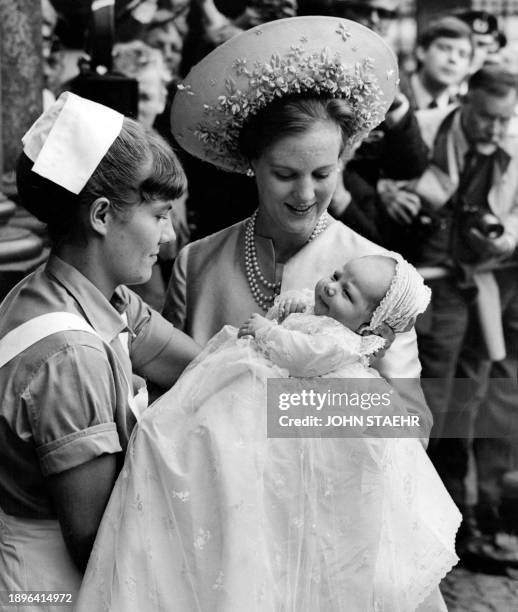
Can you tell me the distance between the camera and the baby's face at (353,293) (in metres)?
2.39

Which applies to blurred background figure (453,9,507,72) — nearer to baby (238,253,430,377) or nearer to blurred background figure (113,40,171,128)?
blurred background figure (113,40,171,128)

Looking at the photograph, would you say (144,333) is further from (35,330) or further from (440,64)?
(440,64)

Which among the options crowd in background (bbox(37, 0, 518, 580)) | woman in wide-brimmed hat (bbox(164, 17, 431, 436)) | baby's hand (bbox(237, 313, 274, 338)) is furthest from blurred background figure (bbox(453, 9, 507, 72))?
baby's hand (bbox(237, 313, 274, 338))

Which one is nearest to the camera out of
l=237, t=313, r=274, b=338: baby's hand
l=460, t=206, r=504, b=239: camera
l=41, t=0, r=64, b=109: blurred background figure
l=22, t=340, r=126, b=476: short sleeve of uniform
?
l=22, t=340, r=126, b=476: short sleeve of uniform

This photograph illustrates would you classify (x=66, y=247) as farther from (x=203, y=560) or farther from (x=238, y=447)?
(x=203, y=560)

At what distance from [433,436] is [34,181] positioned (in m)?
2.85

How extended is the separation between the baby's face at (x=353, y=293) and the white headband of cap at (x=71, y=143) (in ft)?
2.21

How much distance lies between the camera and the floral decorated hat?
99.2 inches

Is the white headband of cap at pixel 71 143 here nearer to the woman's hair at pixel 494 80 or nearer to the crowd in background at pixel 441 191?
the crowd in background at pixel 441 191

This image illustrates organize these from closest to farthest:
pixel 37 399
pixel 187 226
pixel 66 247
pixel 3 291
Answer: pixel 37 399, pixel 66 247, pixel 3 291, pixel 187 226

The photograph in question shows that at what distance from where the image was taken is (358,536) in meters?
2.13

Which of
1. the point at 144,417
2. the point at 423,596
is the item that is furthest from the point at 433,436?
the point at 144,417

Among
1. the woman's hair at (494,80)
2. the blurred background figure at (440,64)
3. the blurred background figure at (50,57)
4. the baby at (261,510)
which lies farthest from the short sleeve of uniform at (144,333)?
the woman's hair at (494,80)

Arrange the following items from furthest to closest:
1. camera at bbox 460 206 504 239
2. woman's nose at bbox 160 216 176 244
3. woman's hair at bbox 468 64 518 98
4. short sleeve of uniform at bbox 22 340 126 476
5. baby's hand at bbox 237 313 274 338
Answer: camera at bbox 460 206 504 239 → woman's hair at bbox 468 64 518 98 → baby's hand at bbox 237 313 274 338 → woman's nose at bbox 160 216 176 244 → short sleeve of uniform at bbox 22 340 126 476
